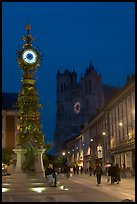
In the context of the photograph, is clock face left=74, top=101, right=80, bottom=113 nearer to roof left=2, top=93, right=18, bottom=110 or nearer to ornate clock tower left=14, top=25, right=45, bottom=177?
roof left=2, top=93, right=18, bottom=110

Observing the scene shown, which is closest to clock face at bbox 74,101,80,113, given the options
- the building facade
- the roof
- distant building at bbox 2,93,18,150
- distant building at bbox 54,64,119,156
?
distant building at bbox 54,64,119,156

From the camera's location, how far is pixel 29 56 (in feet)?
103

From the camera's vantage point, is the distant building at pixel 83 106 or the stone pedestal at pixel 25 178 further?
the distant building at pixel 83 106

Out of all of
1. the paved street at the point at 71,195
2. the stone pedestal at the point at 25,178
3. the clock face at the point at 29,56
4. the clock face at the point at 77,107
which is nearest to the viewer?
the paved street at the point at 71,195

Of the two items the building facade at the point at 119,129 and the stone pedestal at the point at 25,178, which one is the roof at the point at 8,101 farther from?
the stone pedestal at the point at 25,178

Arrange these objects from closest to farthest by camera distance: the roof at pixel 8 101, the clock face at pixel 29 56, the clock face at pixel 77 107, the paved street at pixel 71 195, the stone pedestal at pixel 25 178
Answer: the paved street at pixel 71 195, the stone pedestal at pixel 25 178, the clock face at pixel 29 56, the roof at pixel 8 101, the clock face at pixel 77 107

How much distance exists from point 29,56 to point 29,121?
5114 mm

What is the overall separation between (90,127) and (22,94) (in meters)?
68.1

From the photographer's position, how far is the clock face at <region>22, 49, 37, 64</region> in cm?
3133

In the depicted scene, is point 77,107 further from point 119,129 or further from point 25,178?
point 25,178

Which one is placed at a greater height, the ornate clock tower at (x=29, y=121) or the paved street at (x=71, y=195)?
the ornate clock tower at (x=29, y=121)

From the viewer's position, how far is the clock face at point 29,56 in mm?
31331

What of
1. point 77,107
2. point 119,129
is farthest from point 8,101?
point 77,107

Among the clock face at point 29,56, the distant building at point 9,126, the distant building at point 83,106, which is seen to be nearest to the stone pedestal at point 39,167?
the clock face at point 29,56
